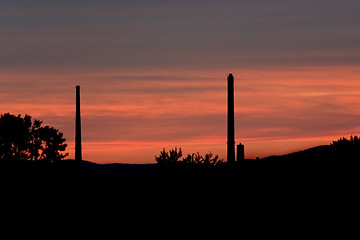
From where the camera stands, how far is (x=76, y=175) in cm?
6681

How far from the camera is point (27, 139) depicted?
7694 centimetres

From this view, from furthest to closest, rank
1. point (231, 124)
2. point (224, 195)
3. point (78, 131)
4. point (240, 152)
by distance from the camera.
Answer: point (78, 131) → point (240, 152) → point (231, 124) → point (224, 195)

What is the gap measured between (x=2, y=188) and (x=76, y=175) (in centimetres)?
1356

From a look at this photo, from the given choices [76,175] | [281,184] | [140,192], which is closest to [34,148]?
[76,175]

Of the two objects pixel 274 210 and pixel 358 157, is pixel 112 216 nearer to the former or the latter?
pixel 274 210

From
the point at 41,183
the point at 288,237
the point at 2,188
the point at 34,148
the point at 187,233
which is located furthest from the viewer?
the point at 34,148

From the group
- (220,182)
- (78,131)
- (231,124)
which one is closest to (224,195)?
(220,182)

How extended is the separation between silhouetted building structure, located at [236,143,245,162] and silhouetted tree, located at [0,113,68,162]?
26.2 m

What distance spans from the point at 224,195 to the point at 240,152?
12368 mm

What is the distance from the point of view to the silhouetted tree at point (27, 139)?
76.7 metres

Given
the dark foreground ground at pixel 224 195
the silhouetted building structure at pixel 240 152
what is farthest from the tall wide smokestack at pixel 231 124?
the dark foreground ground at pixel 224 195

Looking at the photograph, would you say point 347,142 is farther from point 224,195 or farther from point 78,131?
point 78,131

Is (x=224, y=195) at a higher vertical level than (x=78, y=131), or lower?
lower

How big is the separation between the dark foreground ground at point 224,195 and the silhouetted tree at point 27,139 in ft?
67.6
